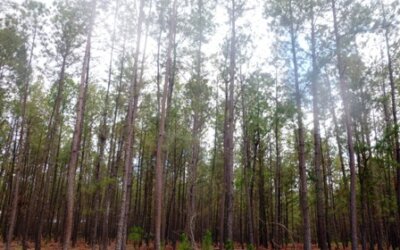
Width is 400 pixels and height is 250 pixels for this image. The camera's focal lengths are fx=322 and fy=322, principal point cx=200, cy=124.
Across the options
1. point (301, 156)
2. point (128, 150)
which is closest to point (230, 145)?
point (301, 156)

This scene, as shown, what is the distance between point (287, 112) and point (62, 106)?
598 inches

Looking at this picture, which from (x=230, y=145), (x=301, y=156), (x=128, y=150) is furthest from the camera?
(x=230, y=145)

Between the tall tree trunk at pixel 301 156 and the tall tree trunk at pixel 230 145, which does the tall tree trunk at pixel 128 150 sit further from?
the tall tree trunk at pixel 301 156

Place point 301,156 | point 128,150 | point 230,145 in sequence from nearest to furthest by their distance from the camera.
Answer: point 128,150 → point 301,156 → point 230,145

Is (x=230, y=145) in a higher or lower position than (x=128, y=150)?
higher

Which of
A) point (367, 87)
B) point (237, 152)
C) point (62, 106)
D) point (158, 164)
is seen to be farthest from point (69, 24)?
point (237, 152)

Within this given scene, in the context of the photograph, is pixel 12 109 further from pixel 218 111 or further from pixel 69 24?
pixel 218 111

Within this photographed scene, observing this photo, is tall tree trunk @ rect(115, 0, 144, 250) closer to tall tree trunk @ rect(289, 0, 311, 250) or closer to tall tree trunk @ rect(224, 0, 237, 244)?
tall tree trunk @ rect(224, 0, 237, 244)

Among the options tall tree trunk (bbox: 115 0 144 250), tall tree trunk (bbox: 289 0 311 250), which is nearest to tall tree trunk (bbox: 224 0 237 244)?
tall tree trunk (bbox: 289 0 311 250)

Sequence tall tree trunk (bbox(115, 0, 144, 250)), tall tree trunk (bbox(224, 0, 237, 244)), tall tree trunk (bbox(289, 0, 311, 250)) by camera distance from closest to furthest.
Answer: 1. tall tree trunk (bbox(115, 0, 144, 250))
2. tall tree trunk (bbox(289, 0, 311, 250))
3. tall tree trunk (bbox(224, 0, 237, 244))

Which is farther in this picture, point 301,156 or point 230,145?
point 230,145

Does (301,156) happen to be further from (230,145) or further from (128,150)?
(128,150)

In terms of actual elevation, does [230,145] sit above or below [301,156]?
above

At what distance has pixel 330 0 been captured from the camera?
1314cm
